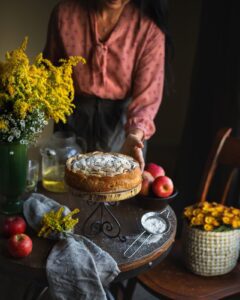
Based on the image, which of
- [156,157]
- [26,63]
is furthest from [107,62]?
[156,157]

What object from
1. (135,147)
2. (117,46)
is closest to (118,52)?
(117,46)

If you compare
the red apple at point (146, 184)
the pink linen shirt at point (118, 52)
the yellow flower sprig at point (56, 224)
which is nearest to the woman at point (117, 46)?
the pink linen shirt at point (118, 52)

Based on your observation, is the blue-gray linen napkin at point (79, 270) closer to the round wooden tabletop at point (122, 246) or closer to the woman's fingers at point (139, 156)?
the round wooden tabletop at point (122, 246)

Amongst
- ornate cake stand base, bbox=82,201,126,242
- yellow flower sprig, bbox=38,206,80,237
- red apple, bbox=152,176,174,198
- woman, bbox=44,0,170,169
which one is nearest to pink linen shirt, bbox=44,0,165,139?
woman, bbox=44,0,170,169

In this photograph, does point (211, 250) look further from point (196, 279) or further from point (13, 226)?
point (13, 226)

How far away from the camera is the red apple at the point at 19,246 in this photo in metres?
1.25

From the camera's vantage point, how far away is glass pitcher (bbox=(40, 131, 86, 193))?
1.70 m

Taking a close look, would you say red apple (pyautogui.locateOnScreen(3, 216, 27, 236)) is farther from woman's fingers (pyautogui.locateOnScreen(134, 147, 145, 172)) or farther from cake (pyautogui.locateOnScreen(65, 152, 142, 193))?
woman's fingers (pyautogui.locateOnScreen(134, 147, 145, 172))

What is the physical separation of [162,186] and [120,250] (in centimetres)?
27

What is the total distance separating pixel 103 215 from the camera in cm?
152

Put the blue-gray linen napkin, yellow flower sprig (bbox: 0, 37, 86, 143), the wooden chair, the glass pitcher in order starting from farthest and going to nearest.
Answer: the glass pitcher → the wooden chair → yellow flower sprig (bbox: 0, 37, 86, 143) → the blue-gray linen napkin

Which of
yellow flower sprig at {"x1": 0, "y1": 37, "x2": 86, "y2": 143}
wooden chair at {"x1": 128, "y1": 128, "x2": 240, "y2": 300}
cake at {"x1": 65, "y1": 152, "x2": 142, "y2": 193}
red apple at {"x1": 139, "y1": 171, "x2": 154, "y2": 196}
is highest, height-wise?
yellow flower sprig at {"x1": 0, "y1": 37, "x2": 86, "y2": 143}

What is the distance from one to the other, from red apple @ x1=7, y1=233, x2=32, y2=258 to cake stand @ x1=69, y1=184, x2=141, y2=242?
0.59ft

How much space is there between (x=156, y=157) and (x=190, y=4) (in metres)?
1.10
